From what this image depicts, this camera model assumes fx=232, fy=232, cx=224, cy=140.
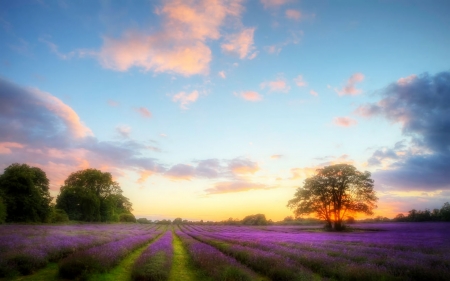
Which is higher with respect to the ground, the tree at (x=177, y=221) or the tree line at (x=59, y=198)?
the tree line at (x=59, y=198)

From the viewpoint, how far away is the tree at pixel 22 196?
32.3m

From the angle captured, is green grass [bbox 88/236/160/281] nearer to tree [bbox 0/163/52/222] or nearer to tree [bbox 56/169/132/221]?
tree [bbox 0/163/52/222]

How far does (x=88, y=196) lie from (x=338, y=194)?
50295 mm

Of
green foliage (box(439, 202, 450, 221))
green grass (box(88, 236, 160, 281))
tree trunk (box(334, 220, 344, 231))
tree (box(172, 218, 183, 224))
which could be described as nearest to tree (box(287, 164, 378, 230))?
tree trunk (box(334, 220, 344, 231))

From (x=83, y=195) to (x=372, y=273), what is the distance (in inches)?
2250

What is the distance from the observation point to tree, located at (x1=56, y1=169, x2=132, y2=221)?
5222cm

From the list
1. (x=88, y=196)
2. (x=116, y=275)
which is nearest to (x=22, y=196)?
(x=88, y=196)

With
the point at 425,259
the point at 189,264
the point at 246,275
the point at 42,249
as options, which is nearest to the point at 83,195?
the point at 42,249

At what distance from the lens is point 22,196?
33156mm

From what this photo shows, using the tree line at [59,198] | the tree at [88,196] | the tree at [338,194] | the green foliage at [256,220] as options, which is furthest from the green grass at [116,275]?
the green foliage at [256,220]

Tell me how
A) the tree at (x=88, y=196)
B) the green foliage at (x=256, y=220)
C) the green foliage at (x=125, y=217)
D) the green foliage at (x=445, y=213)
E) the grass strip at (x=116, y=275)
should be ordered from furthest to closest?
the green foliage at (x=125, y=217)
the green foliage at (x=256, y=220)
the tree at (x=88, y=196)
the green foliage at (x=445, y=213)
the grass strip at (x=116, y=275)

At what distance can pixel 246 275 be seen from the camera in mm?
7312

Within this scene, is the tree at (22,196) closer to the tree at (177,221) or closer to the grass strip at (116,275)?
the grass strip at (116,275)

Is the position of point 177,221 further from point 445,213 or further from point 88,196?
point 445,213
